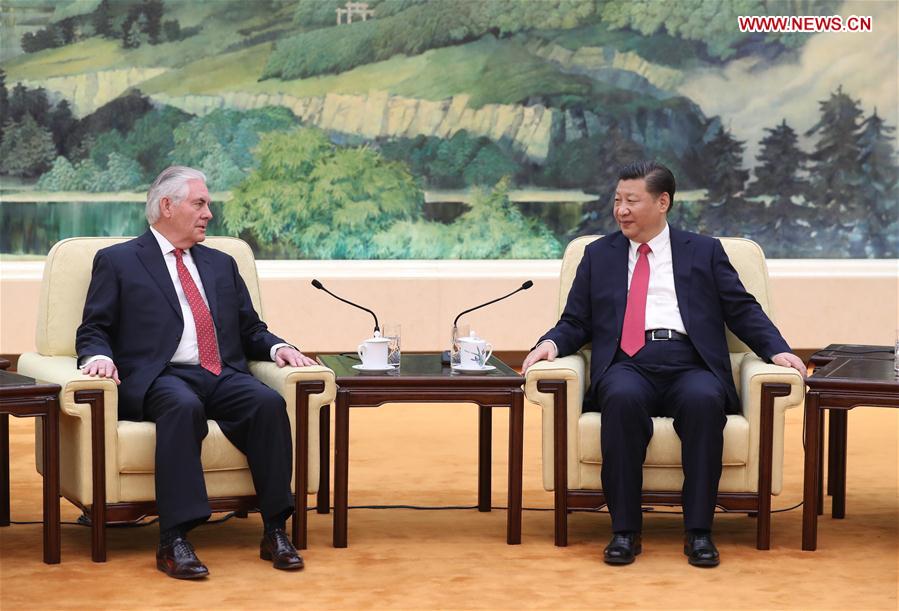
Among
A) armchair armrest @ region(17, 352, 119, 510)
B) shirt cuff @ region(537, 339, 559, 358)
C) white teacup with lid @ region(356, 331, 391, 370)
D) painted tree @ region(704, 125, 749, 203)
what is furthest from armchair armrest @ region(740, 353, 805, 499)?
painted tree @ region(704, 125, 749, 203)

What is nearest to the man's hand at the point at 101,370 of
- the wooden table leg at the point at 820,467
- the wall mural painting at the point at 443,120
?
the wooden table leg at the point at 820,467

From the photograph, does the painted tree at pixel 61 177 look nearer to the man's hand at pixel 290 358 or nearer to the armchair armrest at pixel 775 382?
the man's hand at pixel 290 358

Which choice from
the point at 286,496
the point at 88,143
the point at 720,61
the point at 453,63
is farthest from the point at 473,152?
the point at 286,496

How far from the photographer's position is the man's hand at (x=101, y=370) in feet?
12.1

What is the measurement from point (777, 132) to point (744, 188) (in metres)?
0.39

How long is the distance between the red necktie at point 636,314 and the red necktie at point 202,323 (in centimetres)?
124

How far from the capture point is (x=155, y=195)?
161 inches

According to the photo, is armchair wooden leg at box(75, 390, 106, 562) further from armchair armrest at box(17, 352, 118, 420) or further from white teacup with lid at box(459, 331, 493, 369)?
white teacup with lid at box(459, 331, 493, 369)

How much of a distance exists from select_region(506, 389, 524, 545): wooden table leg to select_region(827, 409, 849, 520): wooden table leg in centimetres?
110

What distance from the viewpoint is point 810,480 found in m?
3.95

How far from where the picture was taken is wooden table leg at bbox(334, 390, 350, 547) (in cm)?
389

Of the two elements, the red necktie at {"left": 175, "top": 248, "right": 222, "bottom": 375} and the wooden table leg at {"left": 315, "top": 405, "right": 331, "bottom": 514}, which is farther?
the wooden table leg at {"left": 315, "top": 405, "right": 331, "bottom": 514}

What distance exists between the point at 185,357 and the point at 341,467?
22.4 inches

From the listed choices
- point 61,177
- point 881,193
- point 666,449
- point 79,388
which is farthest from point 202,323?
point 881,193
